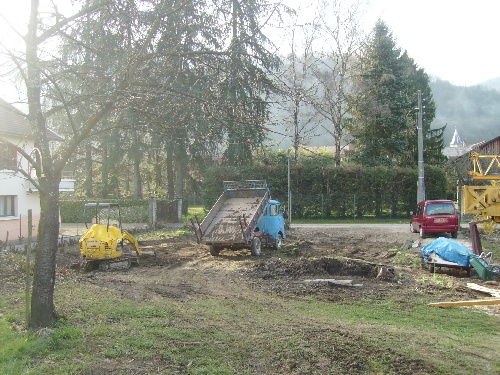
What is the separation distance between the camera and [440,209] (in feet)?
78.3

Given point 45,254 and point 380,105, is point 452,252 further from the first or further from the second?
point 380,105

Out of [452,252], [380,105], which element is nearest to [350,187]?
[380,105]

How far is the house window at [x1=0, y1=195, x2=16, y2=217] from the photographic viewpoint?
24219 mm

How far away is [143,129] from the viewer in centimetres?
848

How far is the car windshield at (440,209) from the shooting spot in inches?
935

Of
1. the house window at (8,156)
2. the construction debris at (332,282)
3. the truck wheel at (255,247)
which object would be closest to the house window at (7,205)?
the truck wheel at (255,247)

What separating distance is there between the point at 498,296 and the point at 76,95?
32.1ft

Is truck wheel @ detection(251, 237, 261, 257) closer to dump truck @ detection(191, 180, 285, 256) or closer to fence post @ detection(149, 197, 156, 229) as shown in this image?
dump truck @ detection(191, 180, 285, 256)

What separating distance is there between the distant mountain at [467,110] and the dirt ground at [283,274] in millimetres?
92040

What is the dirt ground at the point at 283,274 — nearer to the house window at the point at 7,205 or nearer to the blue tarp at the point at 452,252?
the blue tarp at the point at 452,252

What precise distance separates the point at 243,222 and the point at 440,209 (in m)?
10.9

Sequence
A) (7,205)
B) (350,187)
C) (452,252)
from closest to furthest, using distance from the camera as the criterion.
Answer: (452,252)
(7,205)
(350,187)

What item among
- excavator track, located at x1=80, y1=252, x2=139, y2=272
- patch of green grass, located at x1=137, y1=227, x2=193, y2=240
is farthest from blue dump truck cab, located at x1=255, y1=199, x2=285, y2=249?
patch of green grass, located at x1=137, y1=227, x2=193, y2=240

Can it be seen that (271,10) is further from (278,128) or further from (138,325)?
(138,325)
